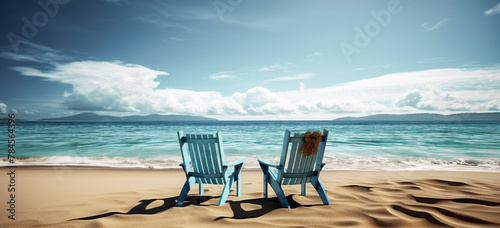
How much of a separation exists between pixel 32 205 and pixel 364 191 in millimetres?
5387

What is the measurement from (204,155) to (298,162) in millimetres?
1411

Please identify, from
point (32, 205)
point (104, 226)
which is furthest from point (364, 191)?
point (32, 205)

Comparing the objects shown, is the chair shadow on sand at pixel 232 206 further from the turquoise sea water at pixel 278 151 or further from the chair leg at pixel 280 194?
the turquoise sea water at pixel 278 151

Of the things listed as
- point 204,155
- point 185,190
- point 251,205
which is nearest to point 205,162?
point 204,155

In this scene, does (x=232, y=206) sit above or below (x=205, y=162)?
below

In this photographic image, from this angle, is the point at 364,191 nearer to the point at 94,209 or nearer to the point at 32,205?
the point at 94,209

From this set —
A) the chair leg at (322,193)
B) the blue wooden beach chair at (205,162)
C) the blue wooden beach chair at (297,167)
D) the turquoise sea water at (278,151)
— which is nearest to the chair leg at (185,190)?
the blue wooden beach chair at (205,162)

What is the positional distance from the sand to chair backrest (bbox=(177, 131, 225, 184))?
45 centimetres

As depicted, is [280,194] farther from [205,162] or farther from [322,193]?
[205,162]

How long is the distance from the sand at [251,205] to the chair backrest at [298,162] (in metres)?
0.41

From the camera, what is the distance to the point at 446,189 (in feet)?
14.2

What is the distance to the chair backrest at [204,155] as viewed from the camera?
354 cm

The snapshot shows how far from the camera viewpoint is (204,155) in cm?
361

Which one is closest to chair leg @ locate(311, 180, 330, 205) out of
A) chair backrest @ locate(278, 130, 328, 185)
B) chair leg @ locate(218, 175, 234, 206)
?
chair backrest @ locate(278, 130, 328, 185)
